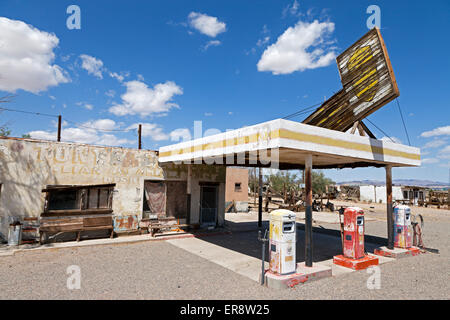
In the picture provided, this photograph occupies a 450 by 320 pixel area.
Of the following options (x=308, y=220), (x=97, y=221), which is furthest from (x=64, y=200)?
(x=308, y=220)

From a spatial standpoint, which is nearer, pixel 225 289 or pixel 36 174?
pixel 225 289

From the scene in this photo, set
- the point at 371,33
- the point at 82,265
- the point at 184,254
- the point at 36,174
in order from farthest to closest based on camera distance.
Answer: the point at 36,174, the point at 184,254, the point at 371,33, the point at 82,265

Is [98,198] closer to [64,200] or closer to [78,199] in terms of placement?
[78,199]

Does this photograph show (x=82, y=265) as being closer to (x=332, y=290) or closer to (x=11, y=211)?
(x=11, y=211)

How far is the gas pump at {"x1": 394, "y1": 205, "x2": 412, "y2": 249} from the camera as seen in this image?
9703mm

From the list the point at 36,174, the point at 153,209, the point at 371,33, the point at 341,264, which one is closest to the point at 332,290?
the point at 341,264

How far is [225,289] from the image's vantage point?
5.98 meters

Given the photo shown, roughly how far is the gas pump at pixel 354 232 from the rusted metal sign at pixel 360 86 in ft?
9.82

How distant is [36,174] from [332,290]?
1031cm

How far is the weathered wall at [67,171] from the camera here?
379 inches

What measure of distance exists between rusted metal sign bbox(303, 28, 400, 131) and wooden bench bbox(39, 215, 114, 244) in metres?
9.02

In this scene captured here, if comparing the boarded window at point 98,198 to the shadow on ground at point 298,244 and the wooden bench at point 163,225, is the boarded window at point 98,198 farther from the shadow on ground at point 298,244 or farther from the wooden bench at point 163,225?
the shadow on ground at point 298,244

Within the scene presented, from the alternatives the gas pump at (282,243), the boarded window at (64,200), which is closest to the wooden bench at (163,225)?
the boarded window at (64,200)
